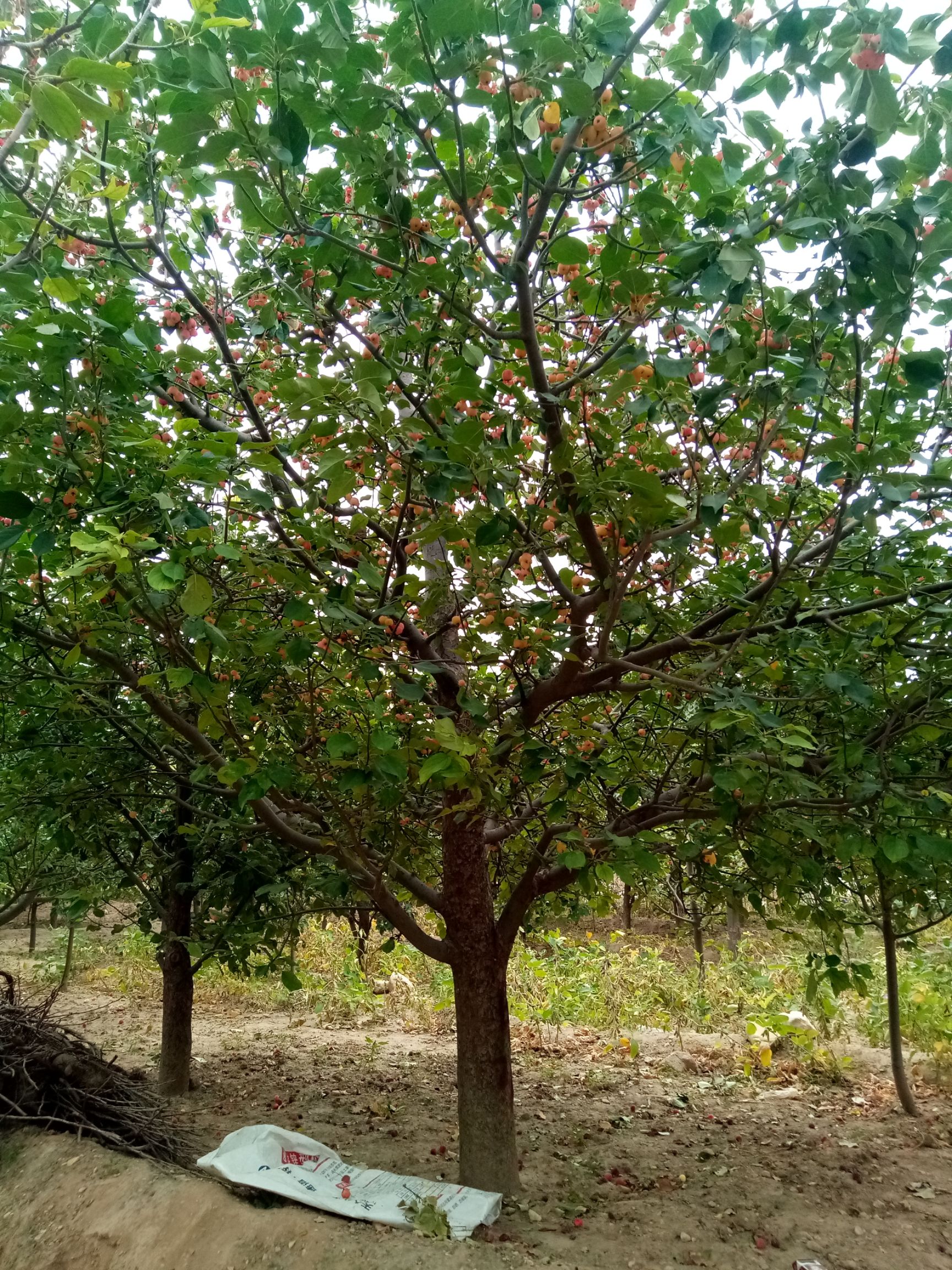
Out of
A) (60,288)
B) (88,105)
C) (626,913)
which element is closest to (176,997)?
(60,288)

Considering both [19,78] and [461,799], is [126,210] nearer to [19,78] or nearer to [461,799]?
[19,78]

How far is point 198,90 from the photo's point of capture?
1649 millimetres

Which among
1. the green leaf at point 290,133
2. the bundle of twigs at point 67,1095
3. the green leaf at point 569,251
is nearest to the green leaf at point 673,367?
the green leaf at point 569,251

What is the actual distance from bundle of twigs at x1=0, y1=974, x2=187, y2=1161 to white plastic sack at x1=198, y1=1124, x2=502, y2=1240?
0.49 m

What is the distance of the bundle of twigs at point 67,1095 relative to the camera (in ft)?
12.1

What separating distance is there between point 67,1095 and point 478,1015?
6.53 ft

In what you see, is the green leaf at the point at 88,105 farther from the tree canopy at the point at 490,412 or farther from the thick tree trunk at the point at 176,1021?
the thick tree trunk at the point at 176,1021

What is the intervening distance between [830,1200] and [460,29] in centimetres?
496

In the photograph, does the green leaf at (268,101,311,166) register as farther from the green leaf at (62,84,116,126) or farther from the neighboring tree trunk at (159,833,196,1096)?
the neighboring tree trunk at (159,833,196,1096)

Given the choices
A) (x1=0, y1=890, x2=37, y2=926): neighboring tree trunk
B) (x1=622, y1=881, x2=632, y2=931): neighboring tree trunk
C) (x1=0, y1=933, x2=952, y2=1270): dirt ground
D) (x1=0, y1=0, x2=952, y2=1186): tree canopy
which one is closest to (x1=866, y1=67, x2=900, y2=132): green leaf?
(x1=0, y1=0, x2=952, y2=1186): tree canopy

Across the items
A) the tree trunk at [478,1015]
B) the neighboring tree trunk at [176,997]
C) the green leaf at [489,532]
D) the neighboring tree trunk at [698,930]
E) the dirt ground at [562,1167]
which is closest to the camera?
the green leaf at [489,532]

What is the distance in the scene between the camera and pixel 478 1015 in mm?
3867

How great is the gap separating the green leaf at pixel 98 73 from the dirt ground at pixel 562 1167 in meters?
3.42

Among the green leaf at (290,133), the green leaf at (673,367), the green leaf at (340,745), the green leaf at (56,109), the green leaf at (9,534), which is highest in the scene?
the green leaf at (290,133)
